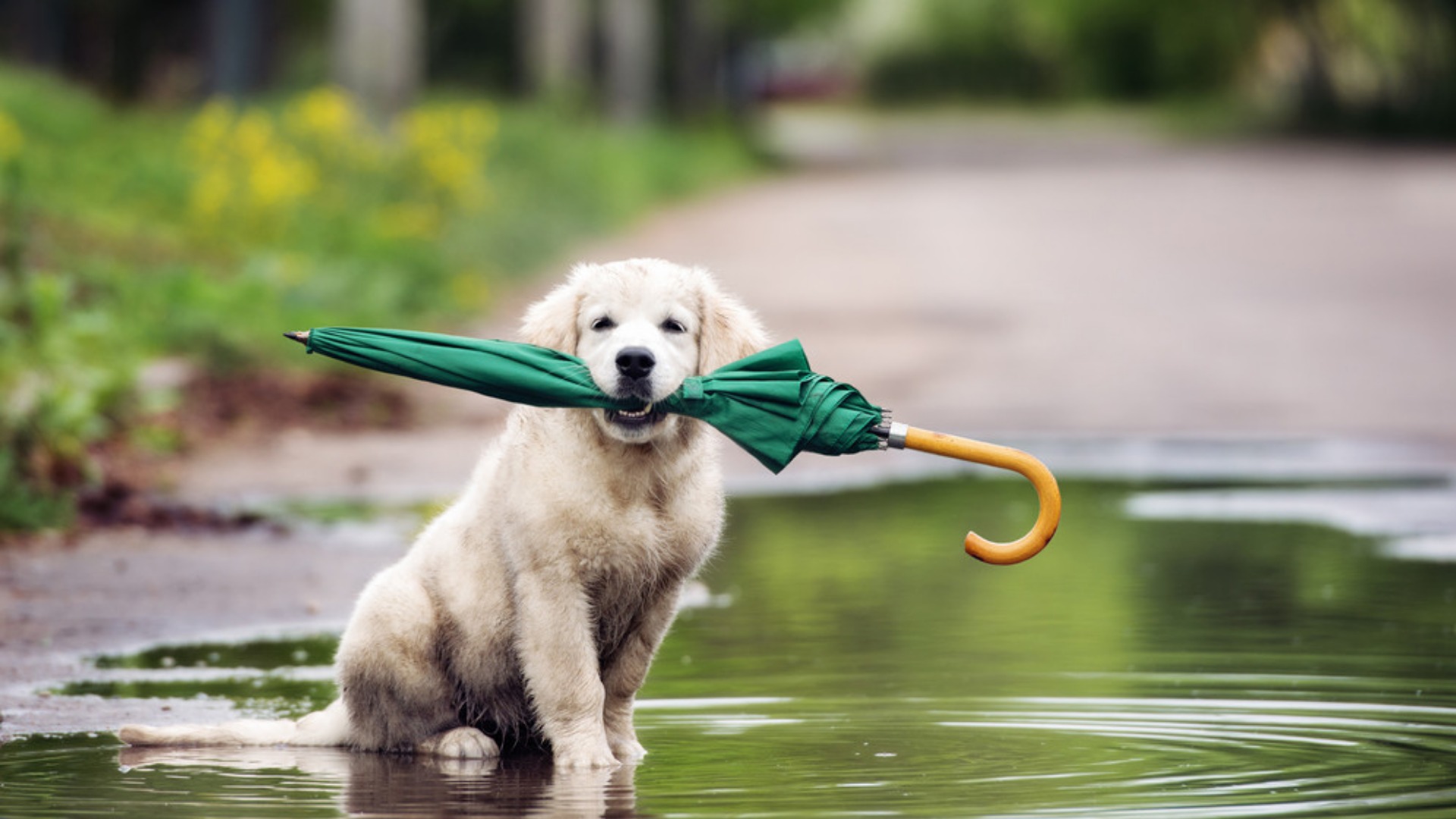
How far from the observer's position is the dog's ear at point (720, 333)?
670 cm

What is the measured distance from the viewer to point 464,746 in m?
6.75

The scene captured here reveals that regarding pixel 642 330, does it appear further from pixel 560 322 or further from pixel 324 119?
pixel 324 119

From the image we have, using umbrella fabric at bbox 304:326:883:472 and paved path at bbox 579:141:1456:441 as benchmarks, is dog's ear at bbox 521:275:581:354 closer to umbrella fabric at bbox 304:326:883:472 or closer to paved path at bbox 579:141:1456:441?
umbrella fabric at bbox 304:326:883:472

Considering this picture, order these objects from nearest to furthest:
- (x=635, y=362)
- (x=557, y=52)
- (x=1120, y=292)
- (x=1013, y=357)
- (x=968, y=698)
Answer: (x=635, y=362) → (x=968, y=698) → (x=1013, y=357) → (x=1120, y=292) → (x=557, y=52)

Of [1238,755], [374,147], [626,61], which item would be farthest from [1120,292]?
[626,61]

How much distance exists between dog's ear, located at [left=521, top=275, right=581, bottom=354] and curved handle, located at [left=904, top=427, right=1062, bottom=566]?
0.95m

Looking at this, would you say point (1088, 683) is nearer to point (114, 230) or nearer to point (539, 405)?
point (539, 405)

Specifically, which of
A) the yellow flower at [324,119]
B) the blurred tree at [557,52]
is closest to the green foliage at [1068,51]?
the blurred tree at [557,52]

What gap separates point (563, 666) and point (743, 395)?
85 cm

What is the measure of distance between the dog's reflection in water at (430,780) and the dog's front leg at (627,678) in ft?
0.57

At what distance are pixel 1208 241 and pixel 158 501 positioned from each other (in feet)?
60.8

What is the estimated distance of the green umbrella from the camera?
643 cm

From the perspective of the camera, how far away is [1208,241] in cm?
2898

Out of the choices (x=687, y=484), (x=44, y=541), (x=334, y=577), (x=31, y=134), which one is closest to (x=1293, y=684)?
(x=687, y=484)
